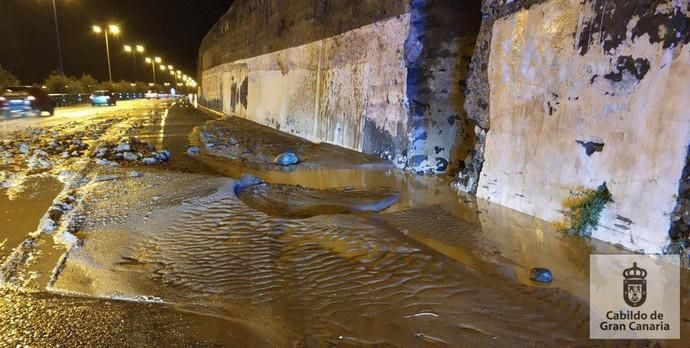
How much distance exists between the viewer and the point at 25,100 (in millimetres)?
18484

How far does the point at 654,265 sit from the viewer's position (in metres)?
3.59

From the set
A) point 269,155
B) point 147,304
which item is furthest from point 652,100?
point 269,155

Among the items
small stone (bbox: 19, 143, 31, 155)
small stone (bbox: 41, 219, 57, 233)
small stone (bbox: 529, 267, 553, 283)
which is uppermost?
small stone (bbox: 19, 143, 31, 155)

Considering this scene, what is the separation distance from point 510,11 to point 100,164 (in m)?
6.83

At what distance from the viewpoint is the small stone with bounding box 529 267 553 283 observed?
3.42 m

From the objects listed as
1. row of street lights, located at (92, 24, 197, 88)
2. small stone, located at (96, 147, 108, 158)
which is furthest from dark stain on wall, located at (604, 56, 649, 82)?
row of street lights, located at (92, 24, 197, 88)

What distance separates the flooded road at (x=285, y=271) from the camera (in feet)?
8.57

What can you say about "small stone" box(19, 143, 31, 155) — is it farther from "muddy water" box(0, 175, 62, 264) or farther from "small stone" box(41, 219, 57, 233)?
"small stone" box(41, 219, 57, 233)

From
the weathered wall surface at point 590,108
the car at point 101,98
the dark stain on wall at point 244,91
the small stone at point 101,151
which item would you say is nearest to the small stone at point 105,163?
the small stone at point 101,151

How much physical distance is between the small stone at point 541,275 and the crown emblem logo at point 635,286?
1.66 feet

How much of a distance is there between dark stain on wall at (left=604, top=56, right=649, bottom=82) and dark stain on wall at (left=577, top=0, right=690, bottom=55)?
16 cm

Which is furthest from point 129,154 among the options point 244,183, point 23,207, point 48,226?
point 48,226

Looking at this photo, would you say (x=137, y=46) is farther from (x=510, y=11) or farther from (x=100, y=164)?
(x=510, y=11)

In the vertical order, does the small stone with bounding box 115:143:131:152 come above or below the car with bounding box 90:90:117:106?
below
